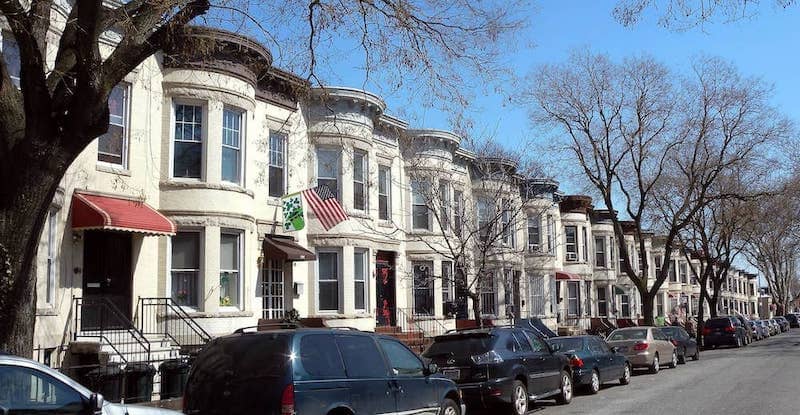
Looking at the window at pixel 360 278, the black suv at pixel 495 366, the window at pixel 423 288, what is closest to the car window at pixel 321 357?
the black suv at pixel 495 366

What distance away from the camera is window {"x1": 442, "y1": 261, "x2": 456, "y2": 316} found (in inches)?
1123

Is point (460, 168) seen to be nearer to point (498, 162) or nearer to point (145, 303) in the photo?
point (498, 162)

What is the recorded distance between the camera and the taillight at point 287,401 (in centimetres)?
785

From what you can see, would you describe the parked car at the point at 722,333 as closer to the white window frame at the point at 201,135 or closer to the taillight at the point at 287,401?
the white window frame at the point at 201,135

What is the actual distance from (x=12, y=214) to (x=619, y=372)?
49.9 feet

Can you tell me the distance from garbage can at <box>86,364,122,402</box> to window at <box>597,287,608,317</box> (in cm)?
3751

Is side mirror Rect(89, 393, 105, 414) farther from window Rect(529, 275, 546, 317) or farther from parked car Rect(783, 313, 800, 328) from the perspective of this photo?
parked car Rect(783, 313, 800, 328)

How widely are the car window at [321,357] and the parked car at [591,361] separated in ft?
27.4

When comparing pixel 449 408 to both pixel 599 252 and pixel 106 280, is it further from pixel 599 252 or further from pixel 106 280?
pixel 599 252

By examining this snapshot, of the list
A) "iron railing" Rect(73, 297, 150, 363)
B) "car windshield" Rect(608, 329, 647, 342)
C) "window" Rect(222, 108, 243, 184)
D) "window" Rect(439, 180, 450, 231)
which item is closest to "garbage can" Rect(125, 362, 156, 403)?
"iron railing" Rect(73, 297, 150, 363)

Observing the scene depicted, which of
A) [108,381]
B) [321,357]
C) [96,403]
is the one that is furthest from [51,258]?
[96,403]

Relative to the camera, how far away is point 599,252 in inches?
1859

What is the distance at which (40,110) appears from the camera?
8.44 meters

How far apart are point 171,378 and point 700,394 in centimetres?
1077
